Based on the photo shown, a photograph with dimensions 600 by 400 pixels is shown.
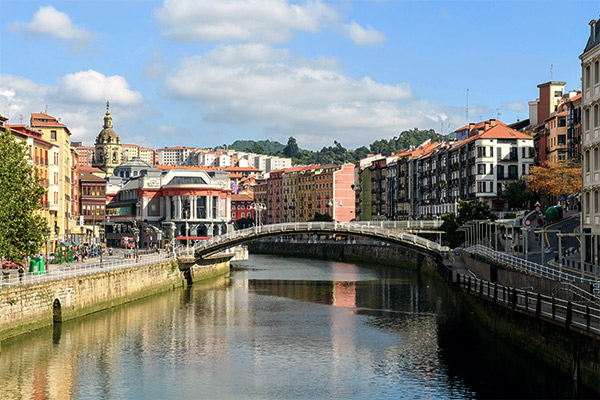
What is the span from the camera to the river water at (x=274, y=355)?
39.2 m

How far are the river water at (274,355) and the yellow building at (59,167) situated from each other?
28.1m

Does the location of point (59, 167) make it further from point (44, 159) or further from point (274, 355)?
point (274, 355)

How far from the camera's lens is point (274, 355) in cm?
4803

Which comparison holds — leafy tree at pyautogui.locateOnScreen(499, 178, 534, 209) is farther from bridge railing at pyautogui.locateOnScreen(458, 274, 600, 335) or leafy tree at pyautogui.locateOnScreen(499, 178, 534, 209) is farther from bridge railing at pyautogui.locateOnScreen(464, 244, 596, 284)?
bridge railing at pyautogui.locateOnScreen(458, 274, 600, 335)

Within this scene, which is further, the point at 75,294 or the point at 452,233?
the point at 452,233

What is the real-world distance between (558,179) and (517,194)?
19314 millimetres

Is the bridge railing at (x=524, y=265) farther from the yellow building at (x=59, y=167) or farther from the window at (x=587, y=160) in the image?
the yellow building at (x=59, y=167)

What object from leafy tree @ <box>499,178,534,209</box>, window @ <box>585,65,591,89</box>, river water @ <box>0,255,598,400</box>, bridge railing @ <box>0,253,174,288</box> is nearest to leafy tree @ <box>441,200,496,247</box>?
leafy tree @ <box>499,178,534,209</box>

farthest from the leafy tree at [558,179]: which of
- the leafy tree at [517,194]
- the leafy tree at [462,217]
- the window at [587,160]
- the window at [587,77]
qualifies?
the window at [587,77]

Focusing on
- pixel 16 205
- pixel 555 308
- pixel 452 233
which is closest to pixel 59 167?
pixel 452 233

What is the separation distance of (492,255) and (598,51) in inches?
821

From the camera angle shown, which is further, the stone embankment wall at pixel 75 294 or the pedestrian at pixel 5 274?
the pedestrian at pixel 5 274

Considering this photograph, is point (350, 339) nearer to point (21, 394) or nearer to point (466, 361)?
point (466, 361)

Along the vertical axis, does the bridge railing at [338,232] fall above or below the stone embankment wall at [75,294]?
above
